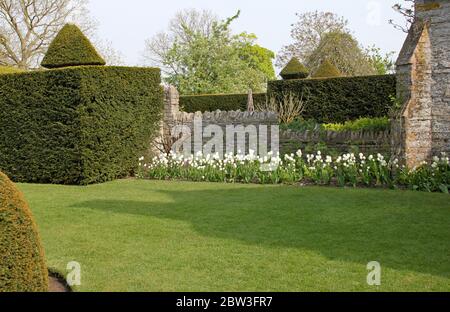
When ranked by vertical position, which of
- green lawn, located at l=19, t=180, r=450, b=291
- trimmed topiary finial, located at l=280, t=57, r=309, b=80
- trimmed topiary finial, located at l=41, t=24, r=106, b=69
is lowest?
green lawn, located at l=19, t=180, r=450, b=291

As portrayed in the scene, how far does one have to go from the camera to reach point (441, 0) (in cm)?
1144

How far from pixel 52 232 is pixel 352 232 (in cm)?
414

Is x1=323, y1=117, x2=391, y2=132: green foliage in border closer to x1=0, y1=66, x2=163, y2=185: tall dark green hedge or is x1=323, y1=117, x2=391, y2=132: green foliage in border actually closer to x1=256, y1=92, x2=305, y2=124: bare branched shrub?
x1=256, y1=92, x2=305, y2=124: bare branched shrub

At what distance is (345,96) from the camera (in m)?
19.9

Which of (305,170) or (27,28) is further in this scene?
(27,28)

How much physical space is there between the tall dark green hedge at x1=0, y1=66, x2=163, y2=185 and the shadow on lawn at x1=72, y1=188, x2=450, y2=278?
9.24 feet

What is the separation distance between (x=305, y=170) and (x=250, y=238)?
5.53 meters

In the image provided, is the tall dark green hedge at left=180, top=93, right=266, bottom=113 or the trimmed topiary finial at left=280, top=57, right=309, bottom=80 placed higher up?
the trimmed topiary finial at left=280, top=57, right=309, bottom=80

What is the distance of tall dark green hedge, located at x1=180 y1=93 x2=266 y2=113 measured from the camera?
24.5 m

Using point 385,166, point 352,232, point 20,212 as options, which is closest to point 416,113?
point 385,166

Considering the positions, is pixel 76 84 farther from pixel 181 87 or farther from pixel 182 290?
pixel 181 87

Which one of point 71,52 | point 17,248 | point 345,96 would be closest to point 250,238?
point 17,248

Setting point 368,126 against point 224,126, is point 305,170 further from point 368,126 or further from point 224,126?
point 224,126

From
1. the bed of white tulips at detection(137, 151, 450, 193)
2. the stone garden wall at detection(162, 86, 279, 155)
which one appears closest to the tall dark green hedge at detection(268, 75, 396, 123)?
the stone garden wall at detection(162, 86, 279, 155)
